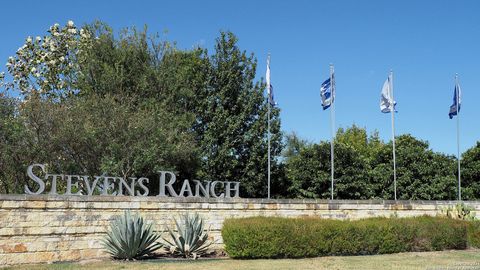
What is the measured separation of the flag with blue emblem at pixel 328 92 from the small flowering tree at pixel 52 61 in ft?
40.9

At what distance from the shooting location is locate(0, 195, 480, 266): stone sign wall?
1349 centimetres

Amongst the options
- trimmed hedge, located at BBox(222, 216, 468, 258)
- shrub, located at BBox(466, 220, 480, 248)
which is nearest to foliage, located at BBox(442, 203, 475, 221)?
shrub, located at BBox(466, 220, 480, 248)

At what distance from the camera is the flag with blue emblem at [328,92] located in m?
25.1

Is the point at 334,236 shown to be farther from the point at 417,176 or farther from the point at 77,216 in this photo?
the point at 417,176

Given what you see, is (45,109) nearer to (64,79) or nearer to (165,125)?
(165,125)

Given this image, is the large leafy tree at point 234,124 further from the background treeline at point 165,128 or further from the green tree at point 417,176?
the green tree at point 417,176

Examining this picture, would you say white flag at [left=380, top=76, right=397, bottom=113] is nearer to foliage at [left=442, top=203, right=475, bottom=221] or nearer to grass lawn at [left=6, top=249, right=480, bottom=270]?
foliage at [left=442, top=203, right=475, bottom=221]

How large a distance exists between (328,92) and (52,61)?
1565cm

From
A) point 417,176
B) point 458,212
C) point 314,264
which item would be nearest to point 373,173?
point 417,176

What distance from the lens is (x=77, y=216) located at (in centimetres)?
1460

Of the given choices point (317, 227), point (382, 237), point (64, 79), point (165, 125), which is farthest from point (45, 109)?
point (382, 237)

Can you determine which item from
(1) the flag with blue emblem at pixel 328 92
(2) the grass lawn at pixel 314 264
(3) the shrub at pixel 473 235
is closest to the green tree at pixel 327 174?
(1) the flag with blue emblem at pixel 328 92

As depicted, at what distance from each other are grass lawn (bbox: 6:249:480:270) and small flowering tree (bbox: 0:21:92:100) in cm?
1693

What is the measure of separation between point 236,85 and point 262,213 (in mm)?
11286
